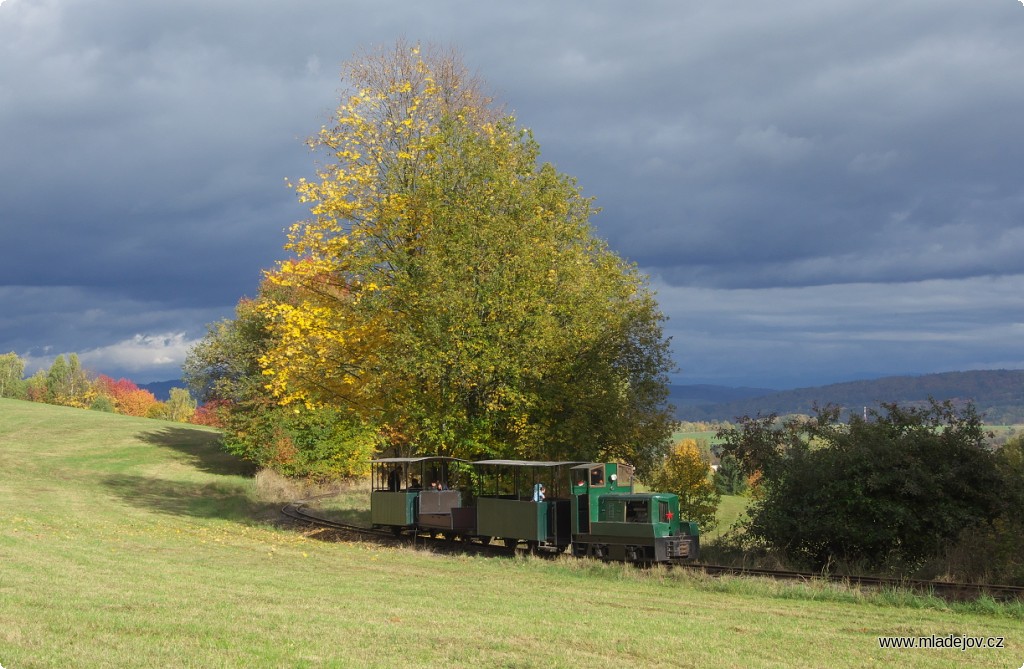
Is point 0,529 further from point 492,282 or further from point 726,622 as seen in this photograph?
point 726,622

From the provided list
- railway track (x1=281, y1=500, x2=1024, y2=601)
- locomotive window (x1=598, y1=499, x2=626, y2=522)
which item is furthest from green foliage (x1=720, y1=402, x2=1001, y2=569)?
locomotive window (x1=598, y1=499, x2=626, y2=522)

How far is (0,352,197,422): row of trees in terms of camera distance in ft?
451

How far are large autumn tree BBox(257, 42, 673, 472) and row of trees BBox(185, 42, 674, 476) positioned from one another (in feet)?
0.23

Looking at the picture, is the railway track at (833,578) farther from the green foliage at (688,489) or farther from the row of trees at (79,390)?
the row of trees at (79,390)

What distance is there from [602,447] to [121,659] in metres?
23.8

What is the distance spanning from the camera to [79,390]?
5512 inches

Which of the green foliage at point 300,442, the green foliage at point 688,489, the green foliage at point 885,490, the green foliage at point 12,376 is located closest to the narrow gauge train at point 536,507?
the green foliage at point 885,490

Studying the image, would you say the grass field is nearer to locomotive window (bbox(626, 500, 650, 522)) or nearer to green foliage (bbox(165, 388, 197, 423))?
locomotive window (bbox(626, 500, 650, 522))

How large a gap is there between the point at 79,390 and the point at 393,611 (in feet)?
469

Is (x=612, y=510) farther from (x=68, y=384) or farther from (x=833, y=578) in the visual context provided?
(x=68, y=384)

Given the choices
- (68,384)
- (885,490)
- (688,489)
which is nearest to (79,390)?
(68,384)

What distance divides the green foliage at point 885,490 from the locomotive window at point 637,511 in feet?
12.8

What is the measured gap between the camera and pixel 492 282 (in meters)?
28.3

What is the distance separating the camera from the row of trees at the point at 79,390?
Result: 451 ft
